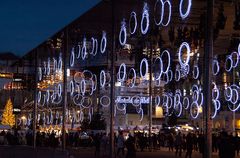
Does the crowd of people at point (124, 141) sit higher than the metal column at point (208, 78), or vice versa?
the metal column at point (208, 78)

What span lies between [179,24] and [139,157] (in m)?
7.99

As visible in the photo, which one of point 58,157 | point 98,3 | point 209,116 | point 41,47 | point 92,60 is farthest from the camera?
point 92,60

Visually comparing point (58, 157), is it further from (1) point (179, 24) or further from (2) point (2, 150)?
(1) point (179, 24)

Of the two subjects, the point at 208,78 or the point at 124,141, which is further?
the point at 124,141

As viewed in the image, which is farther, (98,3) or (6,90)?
(6,90)

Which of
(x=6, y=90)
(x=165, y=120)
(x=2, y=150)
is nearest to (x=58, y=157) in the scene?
(x=2, y=150)

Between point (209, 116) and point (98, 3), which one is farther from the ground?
point (98, 3)

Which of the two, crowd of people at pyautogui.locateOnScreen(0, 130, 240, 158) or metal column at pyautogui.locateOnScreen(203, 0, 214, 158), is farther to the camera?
crowd of people at pyautogui.locateOnScreen(0, 130, 240, 158)

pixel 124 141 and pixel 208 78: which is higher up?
pixel 208 78

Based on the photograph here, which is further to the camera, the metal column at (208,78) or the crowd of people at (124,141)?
the crowd of people at (124,141)

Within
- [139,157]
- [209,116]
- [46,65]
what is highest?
[46,65]

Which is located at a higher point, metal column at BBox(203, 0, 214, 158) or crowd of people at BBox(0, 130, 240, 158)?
metal column at BBox(203, 0, 214, 158)

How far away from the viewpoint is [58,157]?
21.2 meters

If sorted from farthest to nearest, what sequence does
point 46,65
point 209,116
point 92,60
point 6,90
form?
1. point 6,90
2. point 92,60
3. point 46,65
4. point 209,116
